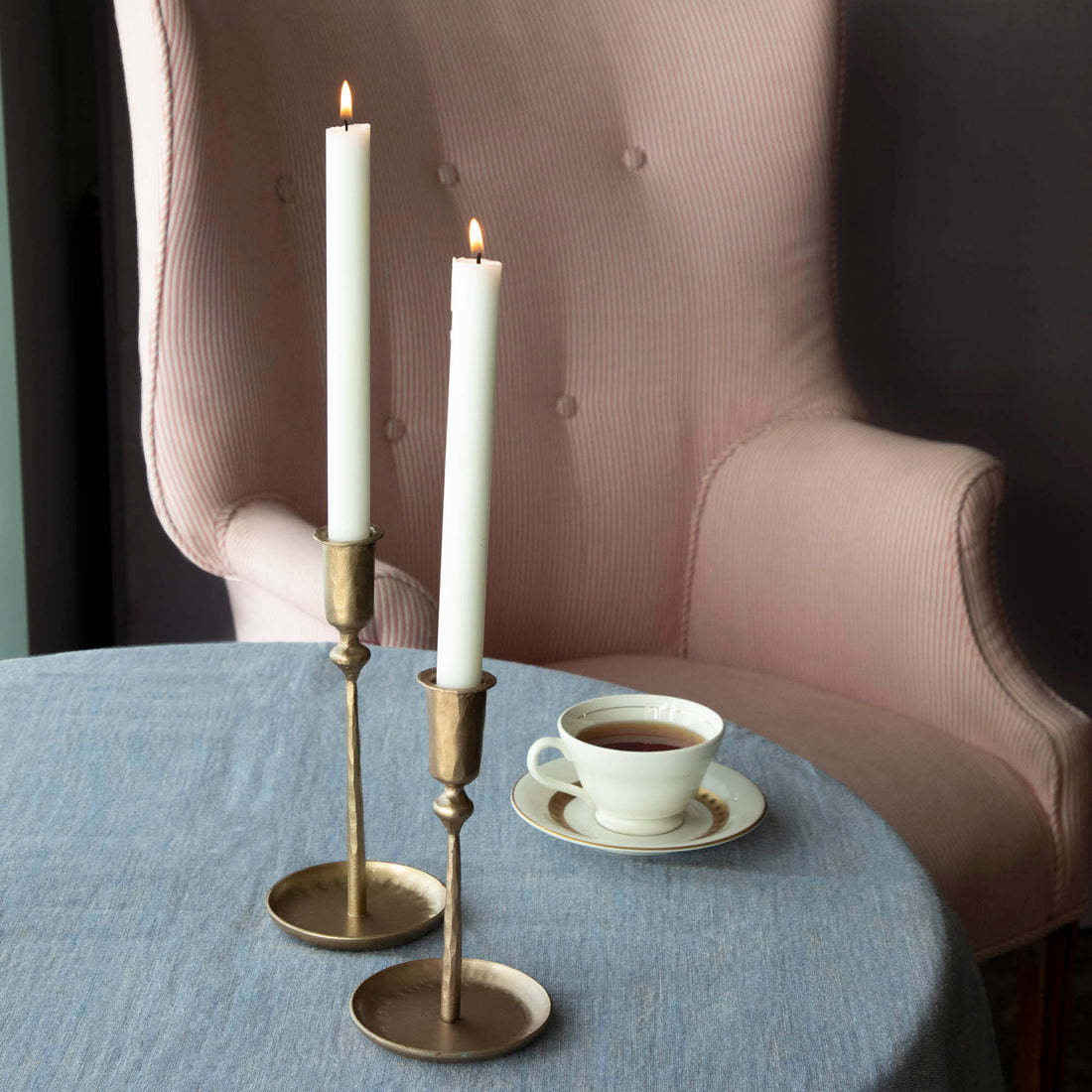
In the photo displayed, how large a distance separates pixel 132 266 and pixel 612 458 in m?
0.77

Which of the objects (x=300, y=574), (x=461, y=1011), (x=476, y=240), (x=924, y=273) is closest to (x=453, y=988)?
(x=461, y=1011)

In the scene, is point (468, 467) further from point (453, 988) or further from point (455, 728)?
point (453, 988)

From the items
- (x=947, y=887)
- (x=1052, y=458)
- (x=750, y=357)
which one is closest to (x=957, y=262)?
(x=1052, y=458)

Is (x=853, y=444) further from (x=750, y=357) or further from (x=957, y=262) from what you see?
(x=957, y=262)

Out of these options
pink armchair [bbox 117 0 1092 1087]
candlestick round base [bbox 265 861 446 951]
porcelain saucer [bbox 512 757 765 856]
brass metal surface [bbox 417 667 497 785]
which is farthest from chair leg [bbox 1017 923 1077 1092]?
brass metal surface [bbox 417 667 497 785]

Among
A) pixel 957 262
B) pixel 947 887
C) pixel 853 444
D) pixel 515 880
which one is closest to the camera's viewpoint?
pixel 515 880

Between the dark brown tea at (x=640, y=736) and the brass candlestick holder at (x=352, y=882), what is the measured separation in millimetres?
113

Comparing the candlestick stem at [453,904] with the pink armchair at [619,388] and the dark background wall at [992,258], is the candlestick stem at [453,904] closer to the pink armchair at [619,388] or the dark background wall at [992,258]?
the pink armchair at [619,388]

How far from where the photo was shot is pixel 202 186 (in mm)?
1124

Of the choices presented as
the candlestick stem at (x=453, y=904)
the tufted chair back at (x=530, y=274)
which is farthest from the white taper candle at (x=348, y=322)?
the tufted chair back at (x=530, y=274)

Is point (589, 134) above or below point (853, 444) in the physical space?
above

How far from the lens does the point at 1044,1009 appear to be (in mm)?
1158

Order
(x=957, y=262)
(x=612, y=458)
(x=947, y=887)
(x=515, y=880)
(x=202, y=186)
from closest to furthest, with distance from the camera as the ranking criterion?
(x=515, y=880) < (x=947, y=887) < (x=202, y=186) < (x=612, y=458) < (x=957, y=262)

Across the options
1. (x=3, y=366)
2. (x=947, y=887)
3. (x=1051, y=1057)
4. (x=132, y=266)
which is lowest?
(x=1051, y=1057)
